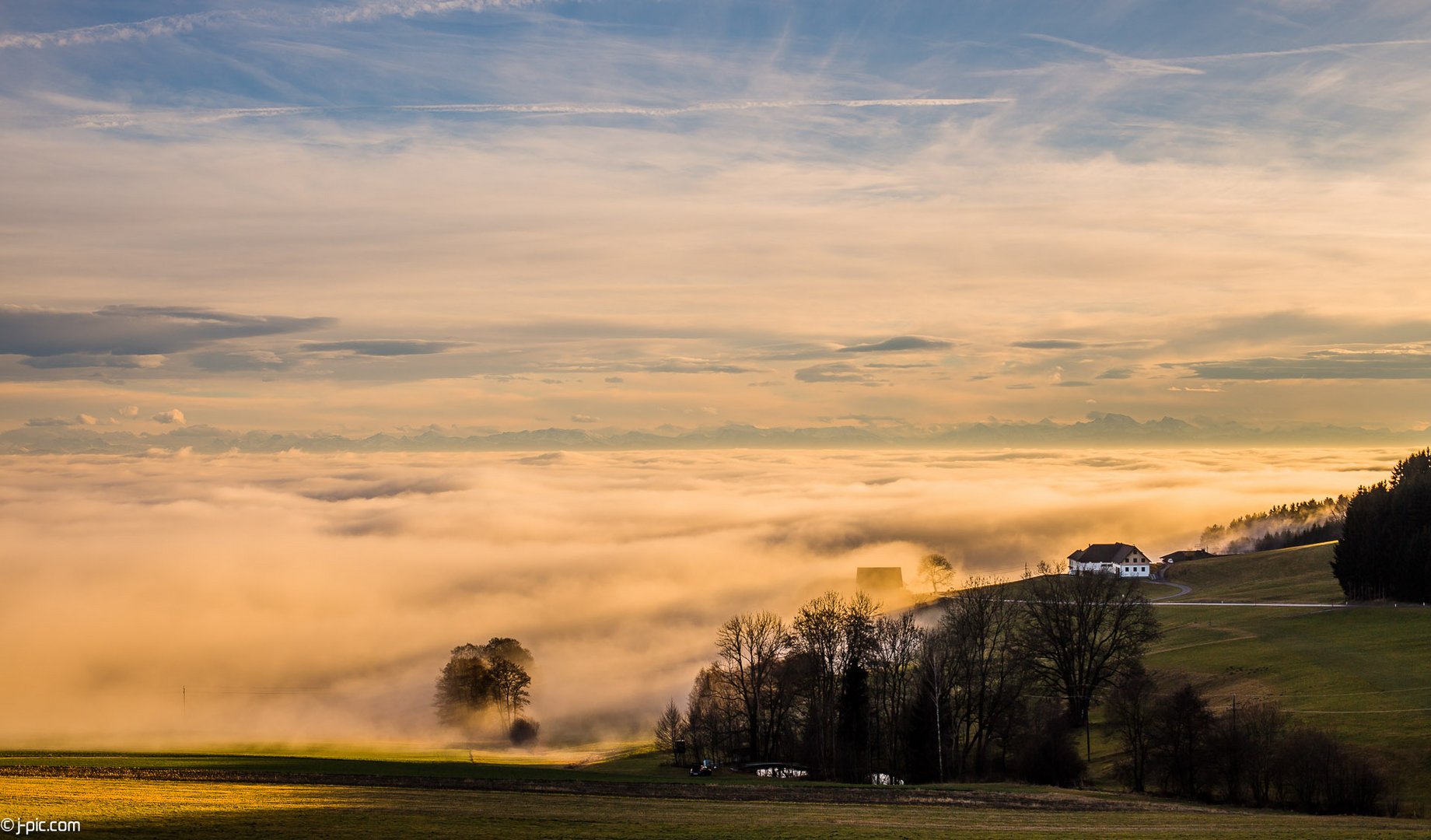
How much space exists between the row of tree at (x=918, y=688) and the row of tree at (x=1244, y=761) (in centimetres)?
574

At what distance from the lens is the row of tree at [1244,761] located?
190 feet

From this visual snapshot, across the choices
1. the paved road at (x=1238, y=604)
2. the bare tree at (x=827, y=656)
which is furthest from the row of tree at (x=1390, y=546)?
the bare tree at (x=827, y=656)

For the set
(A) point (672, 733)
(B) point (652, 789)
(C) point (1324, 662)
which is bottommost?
(A) point (672, 733)

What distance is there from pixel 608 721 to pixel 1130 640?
60.1 metres

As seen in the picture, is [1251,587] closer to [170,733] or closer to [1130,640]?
[1130,640]

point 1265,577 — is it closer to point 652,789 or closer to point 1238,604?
point 1238,604

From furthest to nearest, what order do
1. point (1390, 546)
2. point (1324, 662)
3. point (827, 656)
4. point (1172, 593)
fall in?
point (1172, 593)
point (1390, 546)
point (1324, 662)
point (827, 656)

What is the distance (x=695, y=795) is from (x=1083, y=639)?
52.3m

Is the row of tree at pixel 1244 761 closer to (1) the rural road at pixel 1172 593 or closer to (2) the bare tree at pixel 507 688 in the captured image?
(2) the bare tree at pixel 507 688

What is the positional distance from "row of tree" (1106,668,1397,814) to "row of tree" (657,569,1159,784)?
226 inches

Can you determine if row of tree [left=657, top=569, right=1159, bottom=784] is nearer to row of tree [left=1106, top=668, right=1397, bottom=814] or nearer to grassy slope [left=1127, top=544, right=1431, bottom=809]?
row of tree [left=1106, top=668, right=1397, bottom=814]

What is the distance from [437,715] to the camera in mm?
121688

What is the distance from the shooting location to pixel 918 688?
8131 cm

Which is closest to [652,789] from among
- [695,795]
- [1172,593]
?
[695,795]
